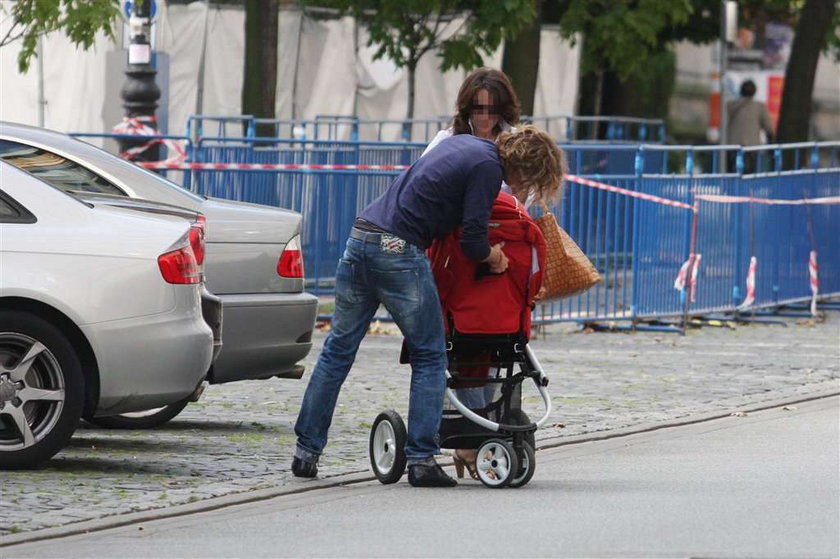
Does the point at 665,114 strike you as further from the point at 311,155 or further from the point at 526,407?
the point at 526,407

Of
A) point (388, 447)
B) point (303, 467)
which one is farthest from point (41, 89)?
point (388, 447)

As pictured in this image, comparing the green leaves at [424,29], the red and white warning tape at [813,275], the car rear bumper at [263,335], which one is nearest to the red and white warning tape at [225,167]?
the red and white warning tape at [813,275]

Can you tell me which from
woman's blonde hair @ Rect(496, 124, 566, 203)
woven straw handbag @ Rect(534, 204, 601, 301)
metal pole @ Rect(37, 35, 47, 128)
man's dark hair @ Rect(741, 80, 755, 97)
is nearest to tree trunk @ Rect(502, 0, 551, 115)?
metal pole @ Rect(37, 35, 47, 128)

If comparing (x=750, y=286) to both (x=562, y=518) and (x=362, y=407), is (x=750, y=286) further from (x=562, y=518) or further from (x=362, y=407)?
(x=562, y=518)

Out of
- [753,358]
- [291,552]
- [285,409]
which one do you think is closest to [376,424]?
[291,552]

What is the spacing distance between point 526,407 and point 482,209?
365 centimetres

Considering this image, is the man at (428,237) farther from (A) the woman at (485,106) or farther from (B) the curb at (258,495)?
(B) the curb at (258,495)

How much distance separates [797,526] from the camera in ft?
23.3

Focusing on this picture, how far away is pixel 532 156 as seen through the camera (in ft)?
26.4

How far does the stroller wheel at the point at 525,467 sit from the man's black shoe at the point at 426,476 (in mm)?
289

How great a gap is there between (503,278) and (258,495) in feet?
4.35

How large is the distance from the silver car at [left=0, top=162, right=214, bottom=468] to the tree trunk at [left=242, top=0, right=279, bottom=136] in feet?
42.5

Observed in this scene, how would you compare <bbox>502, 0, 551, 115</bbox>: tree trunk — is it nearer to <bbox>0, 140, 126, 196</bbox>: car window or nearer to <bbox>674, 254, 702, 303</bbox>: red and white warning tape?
<bbox>674, 254, 702, 303</bbox>: red and white warning tape

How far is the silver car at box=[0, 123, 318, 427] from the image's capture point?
9844mm
